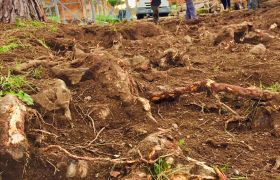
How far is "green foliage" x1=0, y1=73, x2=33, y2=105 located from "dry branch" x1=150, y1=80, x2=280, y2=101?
986mm

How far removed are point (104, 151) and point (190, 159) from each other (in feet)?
1.76

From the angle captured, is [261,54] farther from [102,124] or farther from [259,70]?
[102,124]

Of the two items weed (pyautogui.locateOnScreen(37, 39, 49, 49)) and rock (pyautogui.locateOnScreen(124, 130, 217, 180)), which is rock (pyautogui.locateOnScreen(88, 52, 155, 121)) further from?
weed (pyautogui.locateOnScreen(37, 39, 49, 49))

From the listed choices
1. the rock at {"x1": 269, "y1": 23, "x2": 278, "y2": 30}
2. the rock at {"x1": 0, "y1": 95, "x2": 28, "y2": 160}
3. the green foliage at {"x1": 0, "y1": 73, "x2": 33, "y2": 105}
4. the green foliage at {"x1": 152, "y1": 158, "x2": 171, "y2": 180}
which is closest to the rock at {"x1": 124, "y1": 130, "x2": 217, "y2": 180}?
the green foliage at {"x1": 152, "y1": 158, "x2": 171, "y2": 180}

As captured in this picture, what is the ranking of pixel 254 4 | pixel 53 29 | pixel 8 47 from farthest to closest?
pixel 254 4
pixel 53 29
pixel 8 47

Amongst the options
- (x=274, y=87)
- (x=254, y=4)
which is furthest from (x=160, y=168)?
(x=254, y=4)

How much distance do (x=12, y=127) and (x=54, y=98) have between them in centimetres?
52

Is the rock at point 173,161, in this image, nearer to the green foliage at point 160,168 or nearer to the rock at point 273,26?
the green foliage at point 160,168

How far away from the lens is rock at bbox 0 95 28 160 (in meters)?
2.42

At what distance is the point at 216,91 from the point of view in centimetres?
Result: 343

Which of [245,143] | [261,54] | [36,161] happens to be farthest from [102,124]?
[261,54]

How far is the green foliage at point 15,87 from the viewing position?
2.85 metres

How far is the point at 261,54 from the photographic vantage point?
17.0ft

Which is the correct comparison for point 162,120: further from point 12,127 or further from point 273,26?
point 273,26
